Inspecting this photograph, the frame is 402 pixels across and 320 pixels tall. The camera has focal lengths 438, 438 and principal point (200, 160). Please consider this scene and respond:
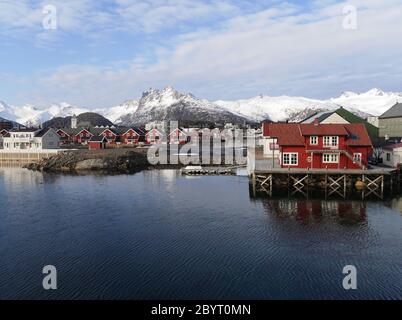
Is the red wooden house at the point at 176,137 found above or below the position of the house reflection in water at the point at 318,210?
above

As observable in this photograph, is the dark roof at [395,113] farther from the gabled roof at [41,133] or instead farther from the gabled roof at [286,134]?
the gabled roof at [41,133]

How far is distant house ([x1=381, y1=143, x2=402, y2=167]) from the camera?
133 feet

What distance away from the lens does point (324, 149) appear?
3788 centimetres

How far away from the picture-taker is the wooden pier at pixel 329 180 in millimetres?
35969

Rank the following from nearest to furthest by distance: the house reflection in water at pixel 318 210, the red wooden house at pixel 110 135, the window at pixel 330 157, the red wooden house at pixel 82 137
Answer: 1. the house reflection in water at pixel 318 210
2. the window at pixel 330 157
3. the red wooden house at pixel 110 135
4. the red wooden house at pixel 82 137

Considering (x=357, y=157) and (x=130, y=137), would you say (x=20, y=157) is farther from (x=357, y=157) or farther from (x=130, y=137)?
(x=357, y=157)

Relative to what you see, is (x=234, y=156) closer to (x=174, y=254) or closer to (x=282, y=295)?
(x=174, y=254)

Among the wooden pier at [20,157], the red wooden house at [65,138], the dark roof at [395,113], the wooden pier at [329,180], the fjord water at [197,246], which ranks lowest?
the fjord water at [197,246]

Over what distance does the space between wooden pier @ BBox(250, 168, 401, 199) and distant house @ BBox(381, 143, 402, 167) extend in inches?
154

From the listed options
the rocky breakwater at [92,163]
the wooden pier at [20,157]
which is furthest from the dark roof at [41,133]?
the rocky breakwater at [92,163]

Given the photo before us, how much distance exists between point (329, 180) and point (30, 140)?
189ft

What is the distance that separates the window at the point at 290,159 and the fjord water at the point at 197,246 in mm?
4446

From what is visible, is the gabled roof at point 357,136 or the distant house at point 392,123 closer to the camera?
the gabled roof at point 357,136
